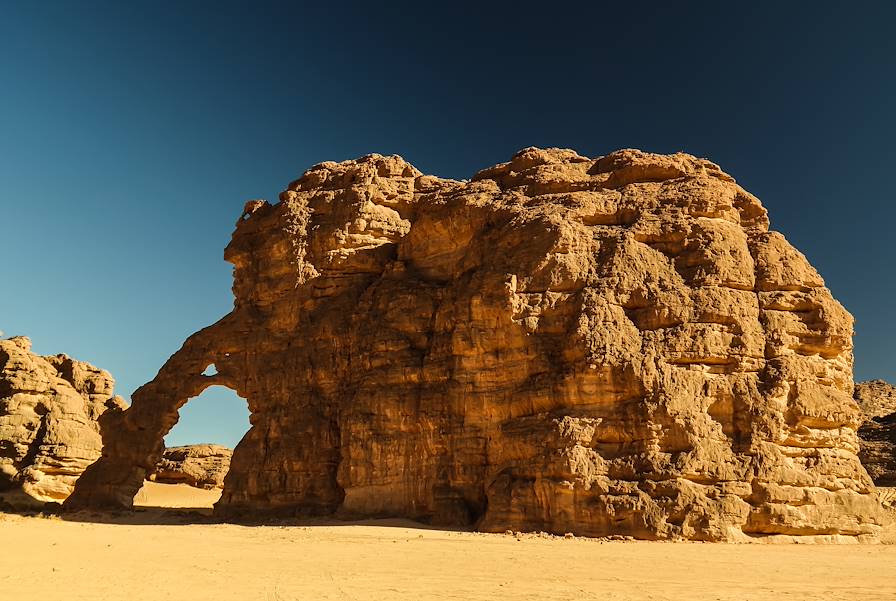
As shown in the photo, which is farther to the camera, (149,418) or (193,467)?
(193,467)

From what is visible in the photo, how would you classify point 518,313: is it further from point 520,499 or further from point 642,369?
point 520,499

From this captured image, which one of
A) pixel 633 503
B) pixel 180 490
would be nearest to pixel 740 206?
pixel 633 503

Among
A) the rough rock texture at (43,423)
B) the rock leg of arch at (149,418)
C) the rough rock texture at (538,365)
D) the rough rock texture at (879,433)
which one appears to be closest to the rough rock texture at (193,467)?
the rough rock texture at (43,423)

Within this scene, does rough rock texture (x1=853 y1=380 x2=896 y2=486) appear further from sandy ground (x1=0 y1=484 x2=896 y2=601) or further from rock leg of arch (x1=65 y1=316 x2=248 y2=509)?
rock leg of arch (x1=65 y1=316 x2=248 y2=509)

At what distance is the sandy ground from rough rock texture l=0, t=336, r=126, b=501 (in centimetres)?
1807

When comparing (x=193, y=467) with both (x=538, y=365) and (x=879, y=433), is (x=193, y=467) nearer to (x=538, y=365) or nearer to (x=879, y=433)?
(x=538, y=365)

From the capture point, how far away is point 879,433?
35.3m

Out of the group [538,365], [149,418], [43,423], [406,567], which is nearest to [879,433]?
[538,365]

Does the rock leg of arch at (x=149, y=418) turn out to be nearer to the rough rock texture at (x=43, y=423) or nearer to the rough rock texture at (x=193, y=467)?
the rough rock texture at (x=43, y=423)

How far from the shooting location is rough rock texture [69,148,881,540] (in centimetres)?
1992

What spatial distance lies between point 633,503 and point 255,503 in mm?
14191

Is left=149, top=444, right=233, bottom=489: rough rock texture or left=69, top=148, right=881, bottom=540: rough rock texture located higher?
left=69, top=148, right=881, bottom=540: rough rock texture

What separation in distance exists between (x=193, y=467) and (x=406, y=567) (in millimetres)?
39168

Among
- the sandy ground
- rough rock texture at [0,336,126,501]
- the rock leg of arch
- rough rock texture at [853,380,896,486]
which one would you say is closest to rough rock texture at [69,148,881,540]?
the rock leg of arch
